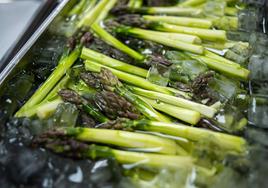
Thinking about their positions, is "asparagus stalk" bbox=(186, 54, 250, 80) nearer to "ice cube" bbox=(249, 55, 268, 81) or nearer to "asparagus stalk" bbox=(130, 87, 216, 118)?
"ice cube" bbox=(249, 55, 268, 81)

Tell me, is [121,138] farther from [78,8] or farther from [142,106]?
[78,8]

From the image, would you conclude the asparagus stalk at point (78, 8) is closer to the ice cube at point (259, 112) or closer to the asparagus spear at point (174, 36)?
the asparagus spear at point (174, 36)

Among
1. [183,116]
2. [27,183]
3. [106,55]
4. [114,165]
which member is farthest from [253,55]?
[27,183]

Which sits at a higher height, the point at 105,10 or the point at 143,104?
the point at 105,10

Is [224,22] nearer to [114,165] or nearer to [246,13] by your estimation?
[246,13]

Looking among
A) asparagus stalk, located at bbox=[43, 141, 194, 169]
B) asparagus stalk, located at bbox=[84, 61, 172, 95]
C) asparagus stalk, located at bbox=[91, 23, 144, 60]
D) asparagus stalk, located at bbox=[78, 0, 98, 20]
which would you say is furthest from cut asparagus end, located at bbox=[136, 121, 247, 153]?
asparagus stalk, located at bbox=[78, 0, 98, 20]

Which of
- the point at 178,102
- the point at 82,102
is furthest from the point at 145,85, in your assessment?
the point at 82,102
